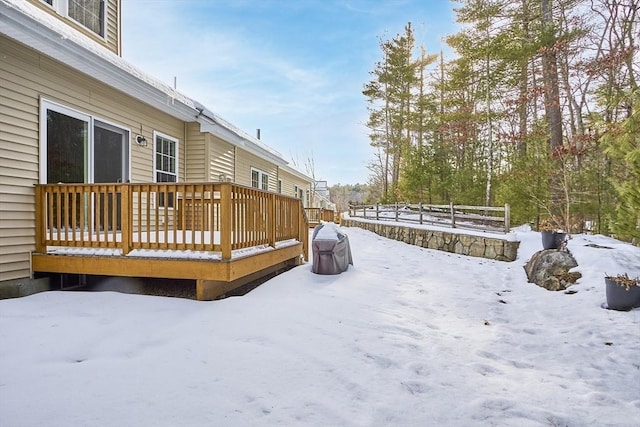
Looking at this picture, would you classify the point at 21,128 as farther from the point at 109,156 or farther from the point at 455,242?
the point at 455,242

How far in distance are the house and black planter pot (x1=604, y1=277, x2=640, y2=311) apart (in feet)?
14.3

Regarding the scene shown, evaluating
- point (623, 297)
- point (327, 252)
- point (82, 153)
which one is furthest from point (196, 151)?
point (623, 297)

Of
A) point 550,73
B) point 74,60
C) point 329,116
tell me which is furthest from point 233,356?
point 329,116

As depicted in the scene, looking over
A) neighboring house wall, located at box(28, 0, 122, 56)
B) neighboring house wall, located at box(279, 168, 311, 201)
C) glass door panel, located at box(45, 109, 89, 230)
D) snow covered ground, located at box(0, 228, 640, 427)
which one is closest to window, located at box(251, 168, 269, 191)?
neighboring house wall, located at box(279, 168, 311, 201)

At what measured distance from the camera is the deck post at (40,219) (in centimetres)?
427

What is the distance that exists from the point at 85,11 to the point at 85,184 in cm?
483

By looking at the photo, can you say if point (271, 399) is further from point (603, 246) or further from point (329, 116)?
Answer: point (329, 116)

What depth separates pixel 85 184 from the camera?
414cm

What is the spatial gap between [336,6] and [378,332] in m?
12.0

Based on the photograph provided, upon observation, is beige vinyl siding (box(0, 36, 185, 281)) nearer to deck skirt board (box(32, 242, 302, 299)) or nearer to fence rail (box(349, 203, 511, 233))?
deck skirt board (box(32, 242, 302, 299))

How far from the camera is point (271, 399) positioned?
7.29ft

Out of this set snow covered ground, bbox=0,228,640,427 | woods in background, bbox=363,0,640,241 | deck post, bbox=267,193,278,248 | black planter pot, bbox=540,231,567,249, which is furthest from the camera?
woods in background, bbox=363,0,640,241

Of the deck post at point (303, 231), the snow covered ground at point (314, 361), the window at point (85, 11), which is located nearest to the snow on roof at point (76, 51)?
the window at point (85, 11)

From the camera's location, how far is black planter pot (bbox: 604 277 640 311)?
4.16 metres
